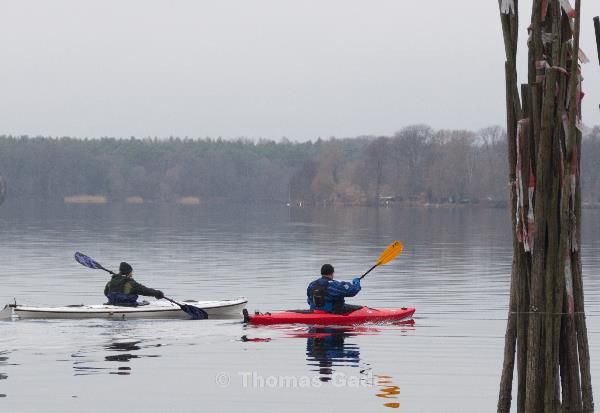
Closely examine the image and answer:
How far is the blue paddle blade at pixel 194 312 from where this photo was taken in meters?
24.0

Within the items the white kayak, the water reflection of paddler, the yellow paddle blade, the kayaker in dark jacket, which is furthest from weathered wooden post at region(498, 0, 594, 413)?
the kayaker in dark jacket

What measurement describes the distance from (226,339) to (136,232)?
53763 mm

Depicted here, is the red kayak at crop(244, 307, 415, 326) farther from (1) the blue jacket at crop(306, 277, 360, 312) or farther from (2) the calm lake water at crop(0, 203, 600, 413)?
(2) the calm lake water at crop(0, 203, 600, 413)

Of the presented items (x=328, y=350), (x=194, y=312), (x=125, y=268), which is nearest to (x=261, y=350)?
(x=328, y=350)

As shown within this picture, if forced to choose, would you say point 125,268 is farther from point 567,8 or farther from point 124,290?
point 567,8

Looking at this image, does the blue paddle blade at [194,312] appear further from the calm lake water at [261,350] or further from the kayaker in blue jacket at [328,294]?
the kayaker in blue jacket at [328,294]

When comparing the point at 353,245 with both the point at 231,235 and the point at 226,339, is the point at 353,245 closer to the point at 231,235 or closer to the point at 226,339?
the point at 231,235

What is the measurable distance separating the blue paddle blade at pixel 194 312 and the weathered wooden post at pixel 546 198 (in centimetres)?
1489

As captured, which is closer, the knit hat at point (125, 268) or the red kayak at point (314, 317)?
the red kayak at point (314, 317)

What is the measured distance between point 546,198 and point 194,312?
1558cm

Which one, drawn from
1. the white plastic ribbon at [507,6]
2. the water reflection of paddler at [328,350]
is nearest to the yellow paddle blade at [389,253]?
the water reflection of paddler at [328,350]

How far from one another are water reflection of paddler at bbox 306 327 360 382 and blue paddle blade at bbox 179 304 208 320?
3097 millimetres

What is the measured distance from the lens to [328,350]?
19.5 meters

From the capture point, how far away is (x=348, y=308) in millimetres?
22906
